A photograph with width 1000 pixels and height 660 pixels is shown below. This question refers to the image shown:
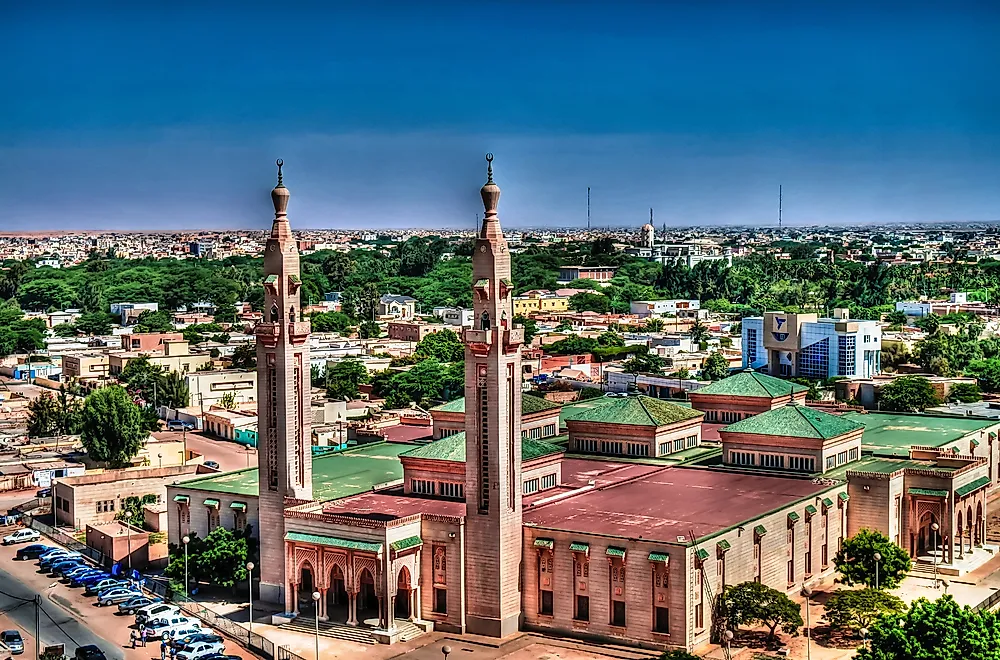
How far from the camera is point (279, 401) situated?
149 ft

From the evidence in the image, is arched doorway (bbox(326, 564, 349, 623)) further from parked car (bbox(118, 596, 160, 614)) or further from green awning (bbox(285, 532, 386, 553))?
parked car (bbox(118, 596, 160, 614))

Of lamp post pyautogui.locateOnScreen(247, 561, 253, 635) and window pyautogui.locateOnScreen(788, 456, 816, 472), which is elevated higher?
window pyautogui.locateOnScreen(788, 456, 816, 472)

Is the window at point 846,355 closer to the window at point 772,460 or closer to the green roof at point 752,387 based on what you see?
the green roof at point 752,387

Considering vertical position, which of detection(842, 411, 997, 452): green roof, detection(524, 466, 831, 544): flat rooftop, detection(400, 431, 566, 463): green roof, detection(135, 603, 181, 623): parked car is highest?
detection(400, 431, 566, 463): green roof

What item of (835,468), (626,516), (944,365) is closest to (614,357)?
(944,365)

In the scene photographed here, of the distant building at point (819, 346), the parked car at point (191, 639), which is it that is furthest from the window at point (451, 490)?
the distant building at point (819, 346)

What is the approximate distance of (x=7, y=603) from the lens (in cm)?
4594

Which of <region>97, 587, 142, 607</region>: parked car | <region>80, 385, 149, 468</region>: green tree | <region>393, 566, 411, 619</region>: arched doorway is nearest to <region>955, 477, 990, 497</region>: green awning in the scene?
<region>393, 566, 411, 619</region>: arched doorway

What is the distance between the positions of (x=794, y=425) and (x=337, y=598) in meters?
19.0

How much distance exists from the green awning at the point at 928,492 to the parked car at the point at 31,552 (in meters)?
32.1

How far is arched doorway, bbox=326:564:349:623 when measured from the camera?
141 ft

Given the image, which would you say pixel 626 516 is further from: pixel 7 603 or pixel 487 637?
pixel 7 603

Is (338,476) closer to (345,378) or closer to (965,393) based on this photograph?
(345,378)

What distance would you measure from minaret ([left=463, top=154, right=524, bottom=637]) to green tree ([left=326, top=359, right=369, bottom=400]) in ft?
193
